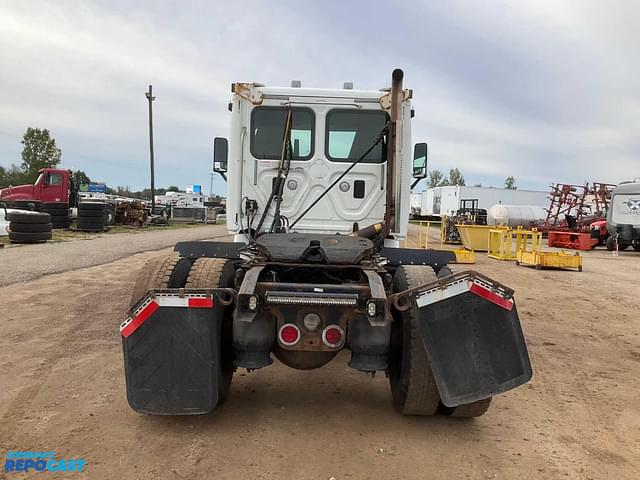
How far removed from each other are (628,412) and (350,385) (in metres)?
2.40

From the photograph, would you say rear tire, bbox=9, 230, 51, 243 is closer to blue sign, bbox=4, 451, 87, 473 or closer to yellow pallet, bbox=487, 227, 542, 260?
blue sign, bbox=4, 451, 87, 473

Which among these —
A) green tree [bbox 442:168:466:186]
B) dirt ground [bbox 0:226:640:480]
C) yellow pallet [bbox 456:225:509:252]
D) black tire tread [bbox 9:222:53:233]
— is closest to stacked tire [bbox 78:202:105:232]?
black tire tread [bbox 9:222:53:233]

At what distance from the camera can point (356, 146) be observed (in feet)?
19.1

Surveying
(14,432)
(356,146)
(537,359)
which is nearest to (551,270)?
(537,359)

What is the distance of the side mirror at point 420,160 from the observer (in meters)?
6.00

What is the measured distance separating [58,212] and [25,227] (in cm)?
826

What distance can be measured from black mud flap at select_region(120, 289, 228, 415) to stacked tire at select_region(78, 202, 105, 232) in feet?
75.3

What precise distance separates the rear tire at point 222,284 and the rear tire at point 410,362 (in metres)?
1.22

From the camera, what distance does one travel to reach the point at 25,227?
54.2 feet

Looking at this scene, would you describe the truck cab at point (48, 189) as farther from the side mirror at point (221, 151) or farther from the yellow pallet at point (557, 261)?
the side mirror at point (221, 151)

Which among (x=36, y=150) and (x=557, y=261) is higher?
(x=36, y=150)

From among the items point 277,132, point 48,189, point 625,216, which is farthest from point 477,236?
point 48,189

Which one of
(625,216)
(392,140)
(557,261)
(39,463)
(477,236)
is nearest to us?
(39,463)

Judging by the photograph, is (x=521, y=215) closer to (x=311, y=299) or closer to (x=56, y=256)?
(x=56, y=256)
